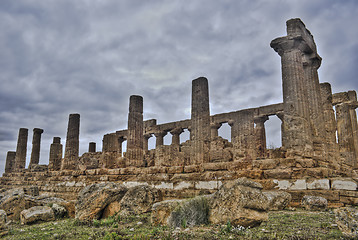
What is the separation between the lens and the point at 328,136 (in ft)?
42.7

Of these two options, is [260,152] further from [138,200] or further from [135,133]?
[138,200]

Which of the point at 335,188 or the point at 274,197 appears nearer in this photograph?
the point at 274,197

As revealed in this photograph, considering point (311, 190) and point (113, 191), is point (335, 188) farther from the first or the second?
point (113, 191)

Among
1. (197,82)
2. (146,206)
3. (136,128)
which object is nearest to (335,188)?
(146,206)

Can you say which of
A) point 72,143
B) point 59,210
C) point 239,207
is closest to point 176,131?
point 72,143

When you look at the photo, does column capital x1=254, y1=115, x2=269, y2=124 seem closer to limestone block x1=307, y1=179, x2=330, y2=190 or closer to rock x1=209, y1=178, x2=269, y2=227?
limestone block x1=307, y1=179, x2=330, y2=190

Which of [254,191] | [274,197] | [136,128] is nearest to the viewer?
[254,191]

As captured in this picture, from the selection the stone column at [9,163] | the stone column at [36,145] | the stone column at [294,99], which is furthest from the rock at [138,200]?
the stone column at [9,163]

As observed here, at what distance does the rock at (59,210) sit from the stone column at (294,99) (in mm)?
7573

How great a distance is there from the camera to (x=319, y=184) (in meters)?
8.14

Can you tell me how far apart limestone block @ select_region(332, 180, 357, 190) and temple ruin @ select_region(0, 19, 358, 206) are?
0.02 m

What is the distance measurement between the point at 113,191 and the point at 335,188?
234 inches

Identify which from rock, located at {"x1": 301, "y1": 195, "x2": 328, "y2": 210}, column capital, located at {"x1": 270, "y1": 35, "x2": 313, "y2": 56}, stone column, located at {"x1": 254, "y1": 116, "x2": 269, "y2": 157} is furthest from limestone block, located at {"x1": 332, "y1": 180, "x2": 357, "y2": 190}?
stone column, located at {"x1": 254, "y1": 116, "x2": 269, "y2": 157}

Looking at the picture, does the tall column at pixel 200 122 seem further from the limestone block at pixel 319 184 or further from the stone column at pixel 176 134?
the stone column at pixel 176 134
